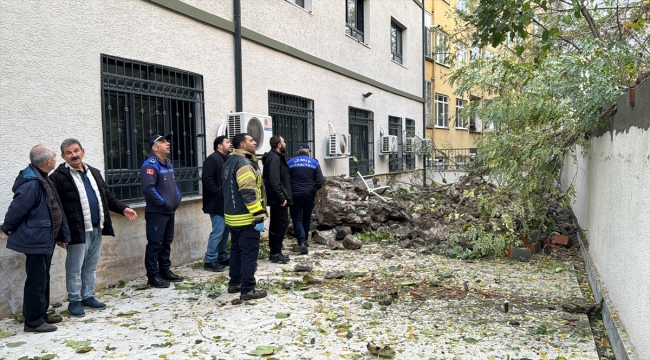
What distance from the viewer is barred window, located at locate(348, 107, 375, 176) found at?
43.5 ft

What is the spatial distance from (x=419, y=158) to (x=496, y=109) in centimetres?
1196

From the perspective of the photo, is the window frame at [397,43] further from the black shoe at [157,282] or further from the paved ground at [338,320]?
the black shoe at [157,282]

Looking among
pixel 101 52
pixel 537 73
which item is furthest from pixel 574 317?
pixel 101 52

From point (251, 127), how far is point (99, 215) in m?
3.38

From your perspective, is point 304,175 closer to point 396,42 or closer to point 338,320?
point 338,320

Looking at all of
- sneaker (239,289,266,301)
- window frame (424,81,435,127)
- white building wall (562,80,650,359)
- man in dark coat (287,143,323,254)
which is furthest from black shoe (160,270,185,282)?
window frame (424,81,435,127)

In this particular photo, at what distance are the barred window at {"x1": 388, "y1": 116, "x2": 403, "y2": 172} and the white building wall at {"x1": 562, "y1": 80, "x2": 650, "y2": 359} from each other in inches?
377

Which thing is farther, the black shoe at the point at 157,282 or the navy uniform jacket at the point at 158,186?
the black shoe at the point at 157,282

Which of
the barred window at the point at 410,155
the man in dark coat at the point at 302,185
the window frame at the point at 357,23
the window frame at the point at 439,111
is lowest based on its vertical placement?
the man in dark coat at the point at 302,185

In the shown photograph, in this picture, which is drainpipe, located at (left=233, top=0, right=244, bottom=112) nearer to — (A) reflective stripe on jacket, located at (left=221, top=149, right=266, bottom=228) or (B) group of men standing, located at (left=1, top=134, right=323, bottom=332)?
(B) group of men standing, located at (left=1, top=134, right=323, bottom=332)

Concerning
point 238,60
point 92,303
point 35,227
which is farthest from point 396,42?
point 35,227

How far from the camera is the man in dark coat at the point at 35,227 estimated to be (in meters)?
4.39

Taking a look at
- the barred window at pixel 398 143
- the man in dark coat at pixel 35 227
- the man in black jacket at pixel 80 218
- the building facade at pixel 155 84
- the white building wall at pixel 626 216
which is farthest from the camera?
the barred window at pixel 398 143

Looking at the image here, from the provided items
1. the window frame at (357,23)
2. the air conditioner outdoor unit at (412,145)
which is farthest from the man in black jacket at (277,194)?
the air conditioner outdoor unit at (412,145)
